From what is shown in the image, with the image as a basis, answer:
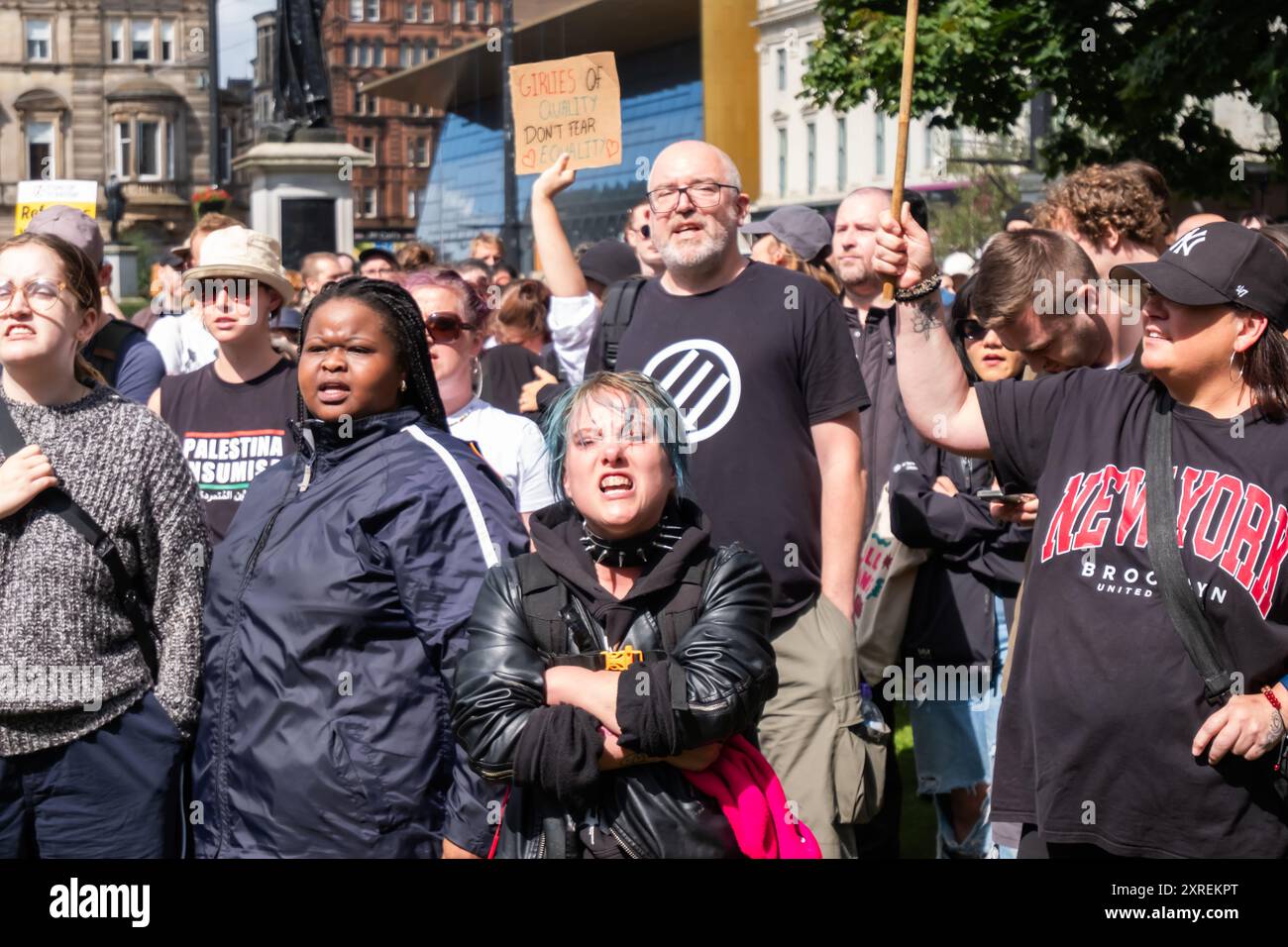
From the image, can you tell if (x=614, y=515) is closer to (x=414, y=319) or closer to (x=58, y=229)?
(x=414, y=319)

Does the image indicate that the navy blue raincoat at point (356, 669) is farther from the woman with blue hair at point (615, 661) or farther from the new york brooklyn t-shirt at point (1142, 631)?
the new york brooklyn t-shirt at point (1142, 631)

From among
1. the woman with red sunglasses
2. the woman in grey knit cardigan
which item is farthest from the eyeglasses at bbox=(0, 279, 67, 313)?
the woman with red sunglasses

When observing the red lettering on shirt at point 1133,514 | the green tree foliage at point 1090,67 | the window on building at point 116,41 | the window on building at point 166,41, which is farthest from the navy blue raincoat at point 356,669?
the window on building at point 166,41

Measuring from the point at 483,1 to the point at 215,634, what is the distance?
3519 inches

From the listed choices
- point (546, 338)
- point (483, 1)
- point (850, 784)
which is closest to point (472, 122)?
point (483, 1)

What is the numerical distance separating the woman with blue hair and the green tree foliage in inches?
475

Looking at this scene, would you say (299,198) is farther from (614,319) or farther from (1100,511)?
(1100,511)

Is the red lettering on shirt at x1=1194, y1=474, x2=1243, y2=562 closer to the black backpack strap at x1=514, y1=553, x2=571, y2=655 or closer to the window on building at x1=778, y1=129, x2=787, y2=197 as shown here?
the black backpack strap at x1=514, y1=553, x2=571, y2=655

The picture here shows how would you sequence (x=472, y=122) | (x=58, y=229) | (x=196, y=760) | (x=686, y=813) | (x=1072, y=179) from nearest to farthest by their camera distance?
(x=686, y=813), (x=196, y=760), (x=1072, y=179), (x=58, y=229), (x=472, y=122)

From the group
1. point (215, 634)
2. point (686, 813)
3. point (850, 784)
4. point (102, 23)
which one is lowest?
point (850, 784)

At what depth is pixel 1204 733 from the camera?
3162mm

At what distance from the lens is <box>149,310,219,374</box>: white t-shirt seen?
25.7ft

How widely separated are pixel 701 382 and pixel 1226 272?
157cm

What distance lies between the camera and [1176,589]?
321 centimetres
